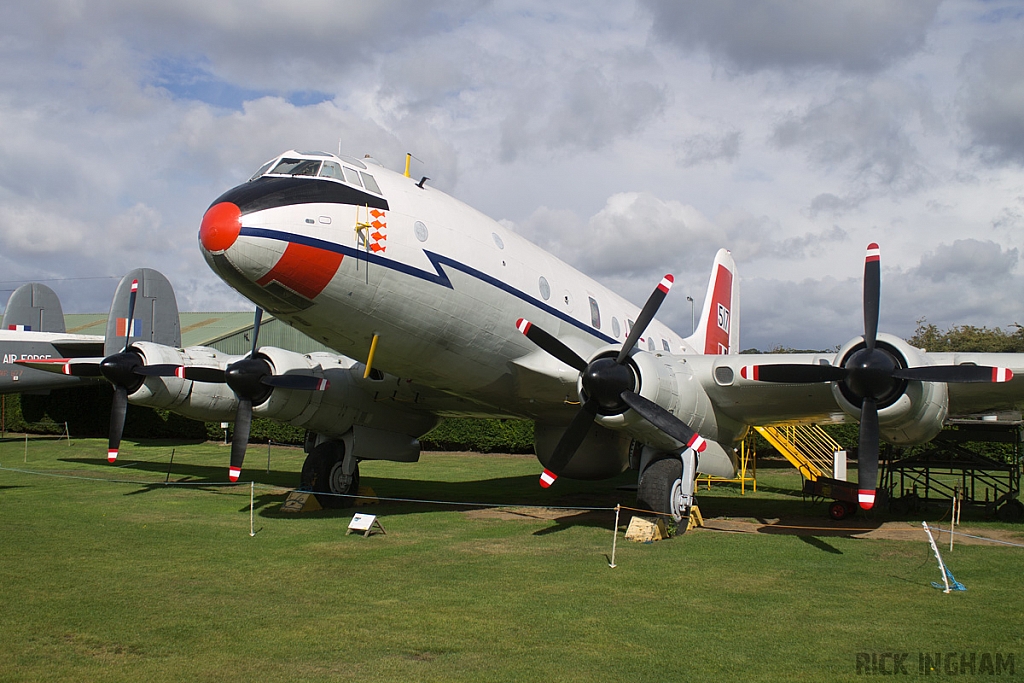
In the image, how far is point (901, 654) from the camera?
602cm

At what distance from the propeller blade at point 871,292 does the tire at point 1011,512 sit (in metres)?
6.02

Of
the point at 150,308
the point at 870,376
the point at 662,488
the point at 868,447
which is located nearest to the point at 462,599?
the point at 662,488

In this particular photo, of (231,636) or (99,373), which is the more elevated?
(99,373)

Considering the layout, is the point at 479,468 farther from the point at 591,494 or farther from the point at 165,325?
the point at 165,325

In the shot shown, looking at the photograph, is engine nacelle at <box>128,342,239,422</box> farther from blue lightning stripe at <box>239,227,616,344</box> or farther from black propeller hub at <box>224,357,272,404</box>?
blue lightning stripe at <box>239,227,616,344</box>

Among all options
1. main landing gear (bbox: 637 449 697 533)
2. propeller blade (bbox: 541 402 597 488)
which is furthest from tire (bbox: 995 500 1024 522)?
propeller blade (bbox: 541 402 597 488)

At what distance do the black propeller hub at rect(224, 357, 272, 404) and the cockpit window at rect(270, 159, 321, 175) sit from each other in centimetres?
450

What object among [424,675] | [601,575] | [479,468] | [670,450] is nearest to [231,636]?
[424,675]

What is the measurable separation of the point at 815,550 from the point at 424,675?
7077mm

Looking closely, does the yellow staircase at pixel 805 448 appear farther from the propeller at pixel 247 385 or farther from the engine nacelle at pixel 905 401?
the propeller at pixel 247 385

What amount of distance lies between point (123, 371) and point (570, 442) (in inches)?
375

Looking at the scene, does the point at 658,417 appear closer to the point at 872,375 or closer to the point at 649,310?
the point at 649,310

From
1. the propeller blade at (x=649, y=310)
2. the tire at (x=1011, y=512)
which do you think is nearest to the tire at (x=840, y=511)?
the tire at (x=1011, y=512)

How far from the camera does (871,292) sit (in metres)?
10.7
